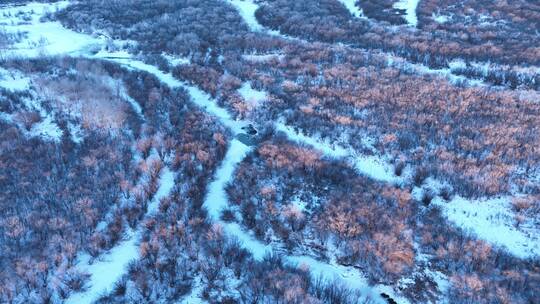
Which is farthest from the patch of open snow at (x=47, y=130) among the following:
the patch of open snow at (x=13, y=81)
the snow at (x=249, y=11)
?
the snow at (x=249, y=11)

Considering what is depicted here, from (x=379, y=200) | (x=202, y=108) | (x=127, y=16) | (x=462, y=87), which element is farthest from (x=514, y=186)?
(x=127, y=16)

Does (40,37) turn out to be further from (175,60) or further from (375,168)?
(375,168)

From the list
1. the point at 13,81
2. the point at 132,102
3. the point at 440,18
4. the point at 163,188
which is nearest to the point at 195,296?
the point at 163,188

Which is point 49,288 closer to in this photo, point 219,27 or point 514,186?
point 514,186

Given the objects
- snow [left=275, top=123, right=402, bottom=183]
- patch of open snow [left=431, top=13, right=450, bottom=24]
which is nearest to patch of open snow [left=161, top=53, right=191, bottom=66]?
snow [left=275, top=123, right=402, bottom=183]

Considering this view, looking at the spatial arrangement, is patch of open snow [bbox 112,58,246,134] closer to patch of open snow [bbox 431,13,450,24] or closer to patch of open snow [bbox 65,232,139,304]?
patch of open snow [bbox 65,232,139,304]

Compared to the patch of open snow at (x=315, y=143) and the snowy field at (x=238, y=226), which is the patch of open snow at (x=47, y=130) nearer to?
the snowy field at (x=238, y=226)
